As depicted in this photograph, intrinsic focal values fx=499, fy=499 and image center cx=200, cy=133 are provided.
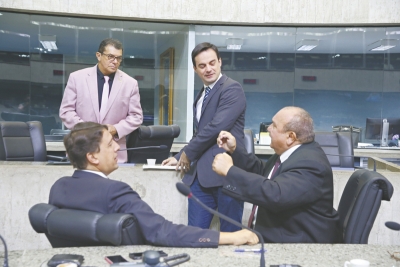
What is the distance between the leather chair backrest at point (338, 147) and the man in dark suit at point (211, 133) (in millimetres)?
1933

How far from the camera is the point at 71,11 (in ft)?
22.1

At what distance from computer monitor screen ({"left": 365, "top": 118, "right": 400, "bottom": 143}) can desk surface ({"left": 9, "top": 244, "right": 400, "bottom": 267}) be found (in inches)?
232

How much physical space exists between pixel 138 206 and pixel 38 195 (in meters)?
1.68

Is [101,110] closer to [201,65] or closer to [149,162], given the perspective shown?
[149,162]

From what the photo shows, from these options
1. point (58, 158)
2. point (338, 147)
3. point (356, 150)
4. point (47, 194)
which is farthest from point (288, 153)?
point (356, 150)

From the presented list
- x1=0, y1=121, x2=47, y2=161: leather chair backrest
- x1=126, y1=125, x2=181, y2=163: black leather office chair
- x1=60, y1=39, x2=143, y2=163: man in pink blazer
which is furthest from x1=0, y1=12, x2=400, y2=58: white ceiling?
x1=60, y1=39, x2=143, y2=163: man in pink blazer

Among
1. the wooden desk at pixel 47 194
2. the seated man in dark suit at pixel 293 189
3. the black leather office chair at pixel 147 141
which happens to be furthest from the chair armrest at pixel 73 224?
the black leather office chair at pixel 147 141

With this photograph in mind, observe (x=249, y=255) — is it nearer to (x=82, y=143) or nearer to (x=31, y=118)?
(x=82, y=143)

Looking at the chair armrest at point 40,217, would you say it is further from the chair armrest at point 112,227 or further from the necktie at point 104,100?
the necktie at point 104,100

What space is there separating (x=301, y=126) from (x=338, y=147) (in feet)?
8.09

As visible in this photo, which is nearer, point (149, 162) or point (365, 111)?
point (149, 162)

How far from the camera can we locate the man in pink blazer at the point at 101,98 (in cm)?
350

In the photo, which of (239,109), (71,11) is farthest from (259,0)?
(239,109)

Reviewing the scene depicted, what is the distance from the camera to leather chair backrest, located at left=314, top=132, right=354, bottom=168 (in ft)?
14.9
